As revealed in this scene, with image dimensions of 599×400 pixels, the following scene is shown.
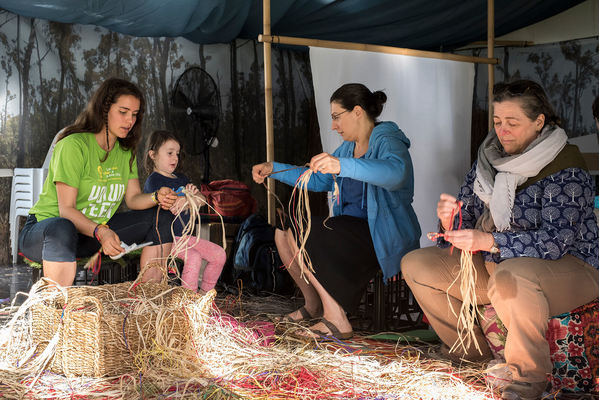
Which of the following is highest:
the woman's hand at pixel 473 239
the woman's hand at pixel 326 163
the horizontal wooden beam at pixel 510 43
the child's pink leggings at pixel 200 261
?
the horizontal wooden beam at pixel 510 43

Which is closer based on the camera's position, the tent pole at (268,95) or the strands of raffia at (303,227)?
the strands of raffia at (303,227)

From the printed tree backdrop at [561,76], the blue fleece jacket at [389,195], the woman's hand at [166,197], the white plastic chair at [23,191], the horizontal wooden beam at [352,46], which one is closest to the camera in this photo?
the blue fleece jacket at [389,195]

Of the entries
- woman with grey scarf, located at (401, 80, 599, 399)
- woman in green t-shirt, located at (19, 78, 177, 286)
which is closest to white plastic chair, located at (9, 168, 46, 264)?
woman in green t-shirt, located at (19, 78, 177, 286)

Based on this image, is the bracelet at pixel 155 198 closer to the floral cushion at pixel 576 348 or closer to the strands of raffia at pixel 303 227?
the strands of raffia at pixel 303 227

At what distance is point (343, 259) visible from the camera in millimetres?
2916

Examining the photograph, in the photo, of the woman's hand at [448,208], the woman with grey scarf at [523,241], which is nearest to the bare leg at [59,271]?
the woman with grey scarf at [523,241]

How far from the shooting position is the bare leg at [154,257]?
2.97 metres

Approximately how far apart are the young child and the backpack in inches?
15.8

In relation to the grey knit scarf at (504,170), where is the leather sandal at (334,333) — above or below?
below

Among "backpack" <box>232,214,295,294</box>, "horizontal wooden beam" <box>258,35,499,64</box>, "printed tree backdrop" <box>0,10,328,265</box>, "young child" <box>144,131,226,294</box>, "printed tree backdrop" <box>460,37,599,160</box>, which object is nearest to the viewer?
"young child" <box>144,131,226,294</box>

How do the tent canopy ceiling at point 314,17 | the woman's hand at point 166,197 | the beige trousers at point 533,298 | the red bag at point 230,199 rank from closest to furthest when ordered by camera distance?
1. the beige trousers at point 533,298
2. the woman's hand at point 166,197
3. the red bag at point 230,199
4. the tent canopy ceiling at point 314,17

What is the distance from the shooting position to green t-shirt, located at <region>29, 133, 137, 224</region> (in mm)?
2838

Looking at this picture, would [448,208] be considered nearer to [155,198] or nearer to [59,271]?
[155,198]

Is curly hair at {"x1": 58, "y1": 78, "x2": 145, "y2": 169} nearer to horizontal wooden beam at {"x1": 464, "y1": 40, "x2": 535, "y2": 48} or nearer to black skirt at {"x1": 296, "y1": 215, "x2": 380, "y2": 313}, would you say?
black skirt at {"x1": 296, "y1": 215, "x2": 380, "y2": 313}
